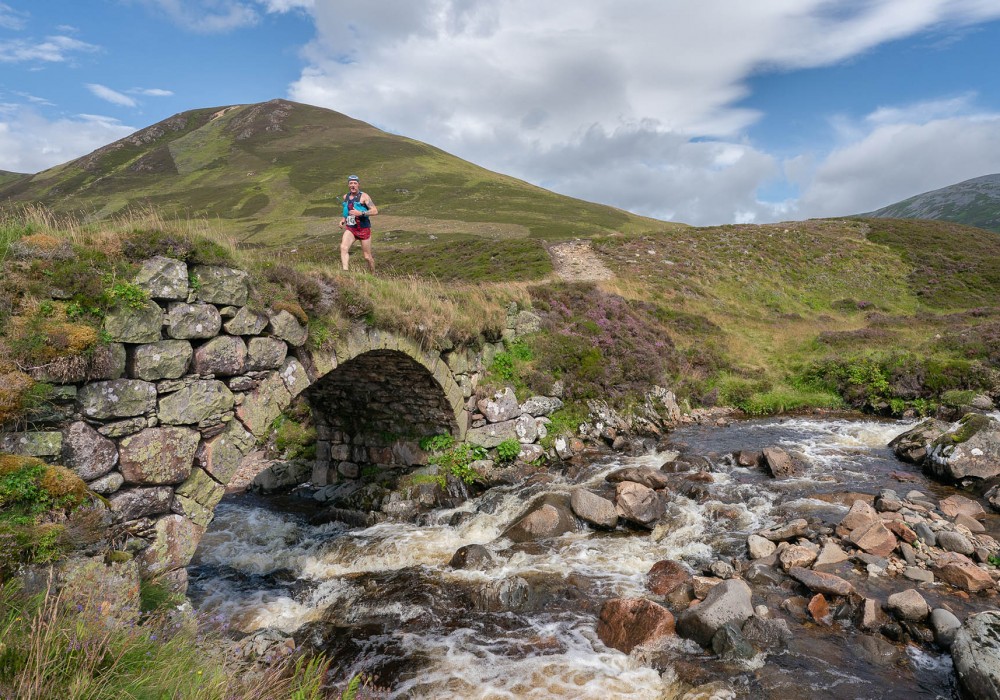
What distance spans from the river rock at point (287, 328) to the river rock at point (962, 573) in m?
11.7

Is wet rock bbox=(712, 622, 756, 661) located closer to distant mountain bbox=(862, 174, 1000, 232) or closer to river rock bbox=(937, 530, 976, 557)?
river rock bbox=(937, 530, 976, 557)

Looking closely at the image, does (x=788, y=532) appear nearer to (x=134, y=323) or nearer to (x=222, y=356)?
(x=222, y=356)

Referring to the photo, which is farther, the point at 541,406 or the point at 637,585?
the point at 541,406

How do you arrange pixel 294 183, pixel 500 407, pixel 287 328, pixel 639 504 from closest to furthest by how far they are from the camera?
pixel 287 328 → pixel 639 504 → pixel 500 407 → pixel 294 183

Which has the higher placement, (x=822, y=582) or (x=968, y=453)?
(x=968, y=453)

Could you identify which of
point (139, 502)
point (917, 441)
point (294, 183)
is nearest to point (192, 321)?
point (139, 502)

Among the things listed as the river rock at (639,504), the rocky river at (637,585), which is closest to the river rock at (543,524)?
the rocky river at (637,585)

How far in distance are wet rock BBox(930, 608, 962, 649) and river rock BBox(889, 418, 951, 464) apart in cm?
808

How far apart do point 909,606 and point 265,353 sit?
10.7 m

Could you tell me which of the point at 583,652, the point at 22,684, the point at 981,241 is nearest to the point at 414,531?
the point at 583,652

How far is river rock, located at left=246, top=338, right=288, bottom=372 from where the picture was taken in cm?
858

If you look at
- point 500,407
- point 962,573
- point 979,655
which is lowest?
point 962,573

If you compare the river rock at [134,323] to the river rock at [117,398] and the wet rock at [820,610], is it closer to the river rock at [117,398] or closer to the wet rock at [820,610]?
the river rock at [117,398]

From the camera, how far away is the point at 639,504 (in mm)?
11641
